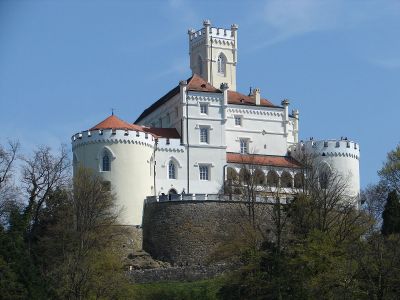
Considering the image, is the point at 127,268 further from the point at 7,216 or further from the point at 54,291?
the point at 54,291

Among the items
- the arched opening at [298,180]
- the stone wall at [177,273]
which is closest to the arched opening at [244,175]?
the arched opening at [298,180]

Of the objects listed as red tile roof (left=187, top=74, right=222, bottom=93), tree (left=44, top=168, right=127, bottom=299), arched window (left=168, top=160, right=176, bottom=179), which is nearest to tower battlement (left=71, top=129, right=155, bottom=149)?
arched window (left=168, top=160, right=176, bottom=179)

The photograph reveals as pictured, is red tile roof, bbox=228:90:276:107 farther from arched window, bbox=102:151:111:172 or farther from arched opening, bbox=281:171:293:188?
arched window, bbox=102:151:111:172

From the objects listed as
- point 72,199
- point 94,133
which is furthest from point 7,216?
point 94,133

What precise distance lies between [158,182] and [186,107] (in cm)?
579

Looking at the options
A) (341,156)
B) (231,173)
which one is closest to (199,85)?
(231,173)

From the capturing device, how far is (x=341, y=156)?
99.2 metres

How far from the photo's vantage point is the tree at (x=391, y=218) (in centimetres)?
8112

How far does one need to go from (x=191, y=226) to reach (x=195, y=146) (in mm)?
7050

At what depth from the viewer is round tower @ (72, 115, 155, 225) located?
92.0m

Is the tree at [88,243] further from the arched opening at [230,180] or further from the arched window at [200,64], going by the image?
the arched window at [200,64]

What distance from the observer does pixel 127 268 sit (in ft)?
287

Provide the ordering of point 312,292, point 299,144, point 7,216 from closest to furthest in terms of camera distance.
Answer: point 312,292, point 7,216, point 299,144

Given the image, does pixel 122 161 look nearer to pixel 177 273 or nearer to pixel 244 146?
pixel 177 273
